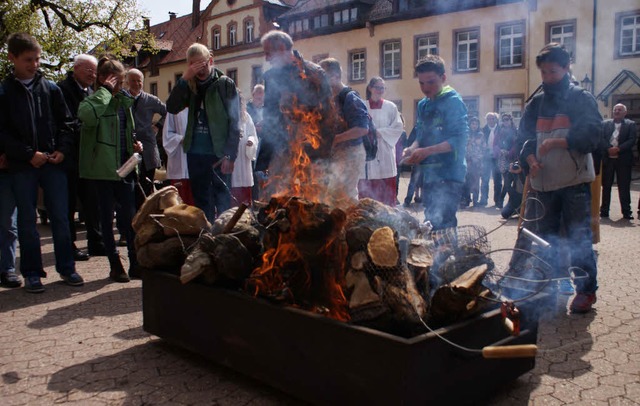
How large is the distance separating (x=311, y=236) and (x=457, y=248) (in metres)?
0.94

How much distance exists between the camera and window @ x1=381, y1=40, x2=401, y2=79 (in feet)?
64.0

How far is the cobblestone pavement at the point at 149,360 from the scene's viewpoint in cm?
313

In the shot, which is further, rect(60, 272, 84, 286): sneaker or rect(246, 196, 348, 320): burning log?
rect(60, 272, 84, 286): sneaker

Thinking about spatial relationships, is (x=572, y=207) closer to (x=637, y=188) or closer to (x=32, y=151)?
(x=32, y=151)

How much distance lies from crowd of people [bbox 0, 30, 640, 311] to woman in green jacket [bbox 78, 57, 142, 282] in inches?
0.4

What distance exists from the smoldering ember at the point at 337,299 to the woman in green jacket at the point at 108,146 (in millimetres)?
2012

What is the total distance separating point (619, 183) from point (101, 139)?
32.2 feet

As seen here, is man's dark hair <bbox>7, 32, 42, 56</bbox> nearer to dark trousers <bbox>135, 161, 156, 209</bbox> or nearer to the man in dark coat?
dark trousers <bbox>135, 161, 156, 209</bbox>

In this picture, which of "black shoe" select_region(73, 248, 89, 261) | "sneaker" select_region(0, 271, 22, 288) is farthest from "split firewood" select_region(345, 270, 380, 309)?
"black shoe" select_region(73, 248, 89, 261)

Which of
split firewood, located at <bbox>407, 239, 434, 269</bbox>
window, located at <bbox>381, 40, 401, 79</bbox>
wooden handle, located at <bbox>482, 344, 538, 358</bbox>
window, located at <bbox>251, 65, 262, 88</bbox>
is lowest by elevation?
wooden handle, located at <bbox>482, 344, 538, 358</bbox>

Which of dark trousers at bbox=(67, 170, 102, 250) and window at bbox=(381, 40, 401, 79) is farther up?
window at bbox=(381, 40, 401, 79)

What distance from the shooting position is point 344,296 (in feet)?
10.1

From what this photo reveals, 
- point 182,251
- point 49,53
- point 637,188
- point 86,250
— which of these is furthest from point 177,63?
point 182,251

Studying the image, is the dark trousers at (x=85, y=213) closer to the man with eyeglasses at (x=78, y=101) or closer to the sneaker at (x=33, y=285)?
the man with eyeglasses at (x=78, y=101)
